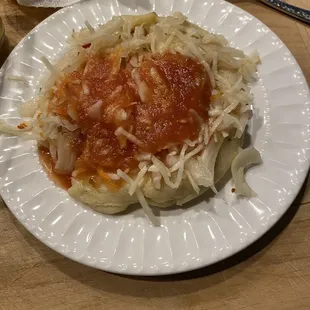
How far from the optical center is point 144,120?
74.4 inches

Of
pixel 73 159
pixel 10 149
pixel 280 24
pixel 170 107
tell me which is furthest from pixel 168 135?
pixel 280 24

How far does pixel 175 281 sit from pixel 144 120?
2.37 feet

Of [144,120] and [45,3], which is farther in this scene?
[45,3]

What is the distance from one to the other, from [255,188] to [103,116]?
2.50 ft

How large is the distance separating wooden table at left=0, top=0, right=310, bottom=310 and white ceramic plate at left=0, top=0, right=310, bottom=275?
0.16m

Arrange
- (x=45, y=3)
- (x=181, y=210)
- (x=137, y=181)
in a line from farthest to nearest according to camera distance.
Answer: (x=45, y=3), (x=181, y=210), (x=137, y=181)

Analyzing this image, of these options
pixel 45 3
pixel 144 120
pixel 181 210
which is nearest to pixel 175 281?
pixel 181 210

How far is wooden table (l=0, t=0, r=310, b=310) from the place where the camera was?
1.88 metres

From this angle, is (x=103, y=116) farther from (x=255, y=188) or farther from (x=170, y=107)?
(x=255, y=188)

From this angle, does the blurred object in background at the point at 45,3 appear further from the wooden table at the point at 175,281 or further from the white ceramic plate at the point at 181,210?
the wooden table at the point at 175,281

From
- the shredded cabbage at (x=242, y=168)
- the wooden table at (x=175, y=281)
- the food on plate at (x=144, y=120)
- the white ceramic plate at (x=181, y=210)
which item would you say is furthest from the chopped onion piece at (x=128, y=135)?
the wooden table at (x=175, y=281)

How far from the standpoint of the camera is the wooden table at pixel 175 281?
1.88 metres

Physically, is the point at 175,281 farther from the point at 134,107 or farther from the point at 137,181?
the point at 134,107

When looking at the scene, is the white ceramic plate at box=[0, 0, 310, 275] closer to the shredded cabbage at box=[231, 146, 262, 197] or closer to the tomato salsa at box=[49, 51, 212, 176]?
the shredded cabbage at box=[231, 146, 262, 197]
